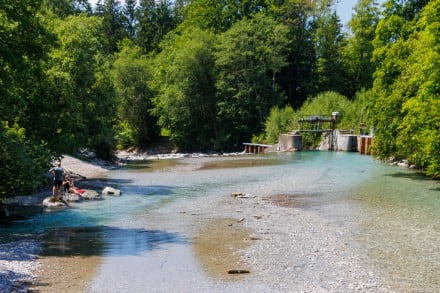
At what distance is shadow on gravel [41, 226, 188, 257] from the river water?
0.11 ft

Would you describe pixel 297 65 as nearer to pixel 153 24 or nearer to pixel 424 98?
pixel 153 24

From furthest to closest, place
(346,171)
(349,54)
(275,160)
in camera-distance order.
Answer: (349,54)
(275,160)
(346,171)

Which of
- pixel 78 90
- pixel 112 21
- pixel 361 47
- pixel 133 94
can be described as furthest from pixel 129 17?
pixel 78 90

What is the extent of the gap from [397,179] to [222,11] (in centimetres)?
6163

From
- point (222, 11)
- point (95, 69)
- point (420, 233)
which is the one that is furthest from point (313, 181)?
point (222, 11)

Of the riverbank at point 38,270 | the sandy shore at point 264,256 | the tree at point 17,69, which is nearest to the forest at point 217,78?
the tree at point 17,69

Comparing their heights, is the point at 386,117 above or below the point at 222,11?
below

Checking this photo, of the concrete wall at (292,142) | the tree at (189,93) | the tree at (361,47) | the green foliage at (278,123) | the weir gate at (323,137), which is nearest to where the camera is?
the weir gate at (323,137)

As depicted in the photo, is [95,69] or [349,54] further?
[349,54]

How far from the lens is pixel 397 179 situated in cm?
3312

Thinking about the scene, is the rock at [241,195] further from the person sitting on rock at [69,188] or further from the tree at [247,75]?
the tree at [247,75]

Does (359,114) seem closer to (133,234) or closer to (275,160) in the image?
(275,160)

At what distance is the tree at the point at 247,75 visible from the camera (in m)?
71.3

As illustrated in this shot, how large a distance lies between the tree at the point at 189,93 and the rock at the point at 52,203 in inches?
1861
